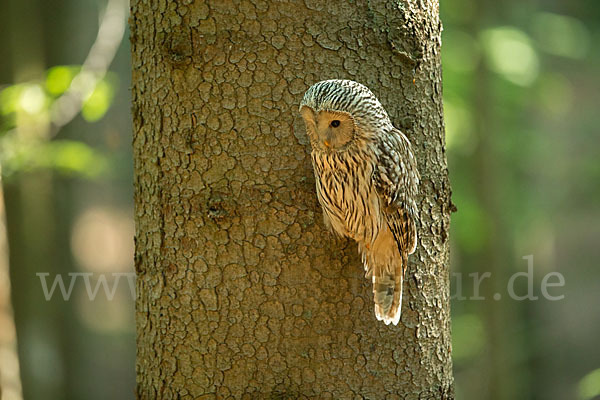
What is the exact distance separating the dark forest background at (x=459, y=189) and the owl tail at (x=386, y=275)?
9.44 feet

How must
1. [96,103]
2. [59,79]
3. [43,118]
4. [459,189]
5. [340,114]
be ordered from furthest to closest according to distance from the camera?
[459,189], [43,118], [96,103], [59,79], [340,114]

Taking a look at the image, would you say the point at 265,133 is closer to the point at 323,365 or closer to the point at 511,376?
the point at 323,365

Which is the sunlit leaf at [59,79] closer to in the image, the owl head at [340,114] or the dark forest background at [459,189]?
the dark forest background at [459,189]

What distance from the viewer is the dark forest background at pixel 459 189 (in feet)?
18.4

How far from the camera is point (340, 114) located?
7.55 ft

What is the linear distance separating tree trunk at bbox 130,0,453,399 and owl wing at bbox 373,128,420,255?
111 millimetres

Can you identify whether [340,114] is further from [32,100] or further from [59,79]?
[32,100]

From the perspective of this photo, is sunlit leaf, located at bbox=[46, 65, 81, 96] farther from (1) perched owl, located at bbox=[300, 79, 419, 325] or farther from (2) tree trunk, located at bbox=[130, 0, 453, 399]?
(1) perched owl, located at bbox=[300, 79, 419, 325]

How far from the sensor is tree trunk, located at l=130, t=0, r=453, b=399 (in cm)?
235

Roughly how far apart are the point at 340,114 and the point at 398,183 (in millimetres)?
392

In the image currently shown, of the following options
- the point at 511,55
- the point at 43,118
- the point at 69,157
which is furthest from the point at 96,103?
the point at 511,55

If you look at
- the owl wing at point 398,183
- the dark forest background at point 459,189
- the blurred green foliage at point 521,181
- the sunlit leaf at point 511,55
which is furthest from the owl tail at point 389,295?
the sunlit leaf at point 511,55

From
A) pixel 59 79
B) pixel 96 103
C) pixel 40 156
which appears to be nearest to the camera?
pixel 59 79

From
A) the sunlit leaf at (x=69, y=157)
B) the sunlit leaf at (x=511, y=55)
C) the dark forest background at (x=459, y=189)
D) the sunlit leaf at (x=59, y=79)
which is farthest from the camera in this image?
the sunlit leaf at (x=511, y=55)
